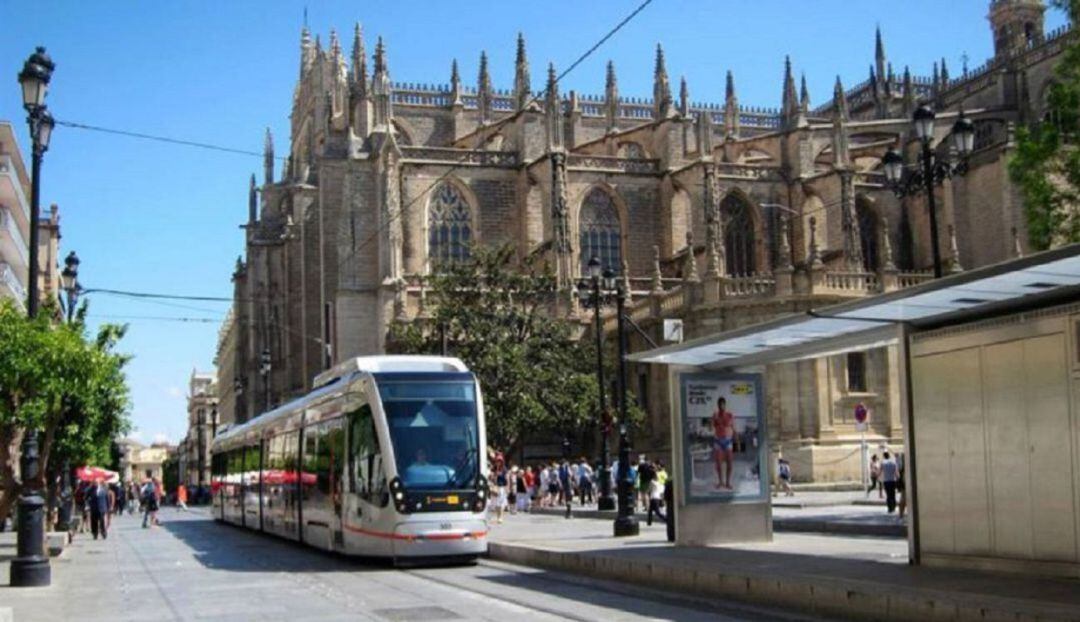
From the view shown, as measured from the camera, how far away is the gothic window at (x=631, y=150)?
62562 mm

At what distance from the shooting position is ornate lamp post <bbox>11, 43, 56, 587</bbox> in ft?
54.3

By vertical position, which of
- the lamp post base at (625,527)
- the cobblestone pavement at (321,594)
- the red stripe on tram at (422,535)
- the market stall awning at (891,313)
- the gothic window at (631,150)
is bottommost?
the cobblestone pavement at (321,594)

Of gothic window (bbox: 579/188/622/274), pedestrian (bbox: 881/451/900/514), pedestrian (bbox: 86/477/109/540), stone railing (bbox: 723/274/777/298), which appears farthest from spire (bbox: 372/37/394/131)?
pedestrian (bbox: 881/451/900/514)

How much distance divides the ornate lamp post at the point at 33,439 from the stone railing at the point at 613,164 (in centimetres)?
3944

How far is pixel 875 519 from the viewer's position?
22.8 metres

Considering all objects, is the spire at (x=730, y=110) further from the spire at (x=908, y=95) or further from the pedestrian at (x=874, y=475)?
the pedestrian at (x=874, y=475)

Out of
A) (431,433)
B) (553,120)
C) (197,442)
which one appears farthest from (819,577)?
(197,442)

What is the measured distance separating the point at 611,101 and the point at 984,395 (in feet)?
190

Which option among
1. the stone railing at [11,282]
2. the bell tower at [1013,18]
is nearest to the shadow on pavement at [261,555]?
the stone railing at [11,282]

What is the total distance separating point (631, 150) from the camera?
64000mm

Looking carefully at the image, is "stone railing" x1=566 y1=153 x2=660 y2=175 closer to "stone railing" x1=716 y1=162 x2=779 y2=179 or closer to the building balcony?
"stone railing" x1=716 y1=162 x2=779 y2=179

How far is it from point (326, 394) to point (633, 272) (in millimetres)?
37054

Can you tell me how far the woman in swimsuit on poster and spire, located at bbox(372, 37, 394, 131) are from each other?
127ft

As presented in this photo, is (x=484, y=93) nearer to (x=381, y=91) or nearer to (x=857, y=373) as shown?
(x=381, y=91)
